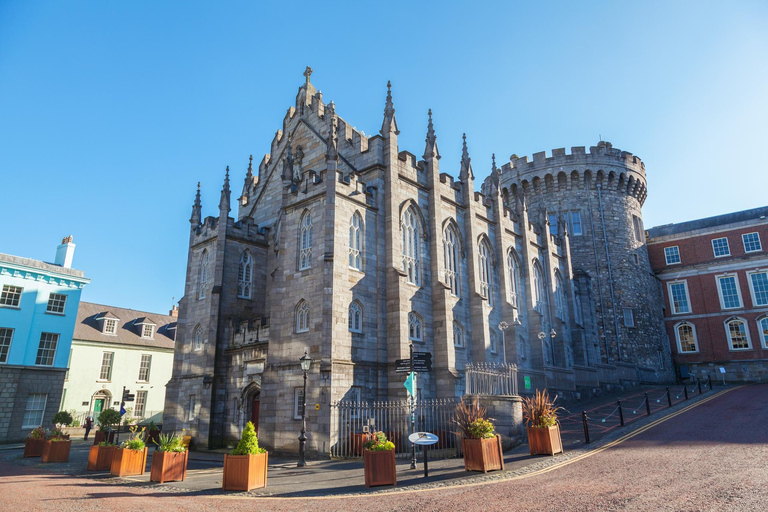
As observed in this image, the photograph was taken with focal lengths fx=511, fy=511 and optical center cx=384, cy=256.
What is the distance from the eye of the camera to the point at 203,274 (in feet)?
94.0

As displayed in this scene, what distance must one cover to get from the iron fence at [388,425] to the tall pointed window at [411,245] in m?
6.51

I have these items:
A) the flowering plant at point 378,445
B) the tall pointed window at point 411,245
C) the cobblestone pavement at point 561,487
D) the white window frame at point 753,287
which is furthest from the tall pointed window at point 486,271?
the white window frame at point 753,287

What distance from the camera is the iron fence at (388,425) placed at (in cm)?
1953

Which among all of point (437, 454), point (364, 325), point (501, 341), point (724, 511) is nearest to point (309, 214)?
point (364, 325)

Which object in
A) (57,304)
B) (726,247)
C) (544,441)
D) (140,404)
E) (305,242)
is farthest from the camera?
(726,247)

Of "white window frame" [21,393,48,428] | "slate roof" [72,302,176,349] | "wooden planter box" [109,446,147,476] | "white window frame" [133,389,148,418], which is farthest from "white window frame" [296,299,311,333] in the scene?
"white window frame" [133,389,148,418]

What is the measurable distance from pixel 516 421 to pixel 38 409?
96.1 feet

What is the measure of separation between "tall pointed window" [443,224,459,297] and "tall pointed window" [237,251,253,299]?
1097cm

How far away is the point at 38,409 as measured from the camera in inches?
1238

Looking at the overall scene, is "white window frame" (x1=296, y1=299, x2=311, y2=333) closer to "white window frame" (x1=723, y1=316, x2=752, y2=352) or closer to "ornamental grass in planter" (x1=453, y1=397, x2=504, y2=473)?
"ornamental grass in planter" (x1=453, y1=397, x2=504, y2=473)

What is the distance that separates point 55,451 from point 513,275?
2650cm

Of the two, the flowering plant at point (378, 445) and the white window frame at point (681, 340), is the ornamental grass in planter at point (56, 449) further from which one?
the white window frame at point (681, 340)

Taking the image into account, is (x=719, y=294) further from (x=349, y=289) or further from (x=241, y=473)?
(x=241, y=473)

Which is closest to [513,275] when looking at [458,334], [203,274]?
[458,334]
